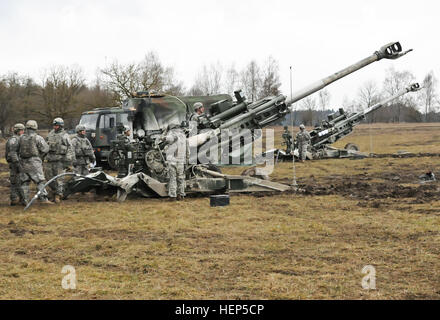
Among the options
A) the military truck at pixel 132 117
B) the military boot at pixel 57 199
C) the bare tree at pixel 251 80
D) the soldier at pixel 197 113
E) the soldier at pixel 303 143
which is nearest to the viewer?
the military boot at pixel 57 199

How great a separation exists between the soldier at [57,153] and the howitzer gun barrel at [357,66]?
526 cm

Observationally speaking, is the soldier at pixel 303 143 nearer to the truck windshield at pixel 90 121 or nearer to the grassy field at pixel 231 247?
the truck windshield at pixel 90 121

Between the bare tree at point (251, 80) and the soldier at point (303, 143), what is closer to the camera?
the soldier at point (303, 143)

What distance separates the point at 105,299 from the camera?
4.79 meters

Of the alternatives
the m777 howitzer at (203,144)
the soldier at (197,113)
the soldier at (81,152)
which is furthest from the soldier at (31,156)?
the soldier at (197,113)

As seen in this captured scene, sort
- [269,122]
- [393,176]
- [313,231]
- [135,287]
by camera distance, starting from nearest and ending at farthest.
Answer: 1. [135,287]
2. [313,231]
3. [269,122]
4. [393,176]

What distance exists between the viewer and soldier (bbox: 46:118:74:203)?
11.3 m

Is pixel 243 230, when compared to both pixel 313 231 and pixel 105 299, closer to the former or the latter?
pixel 313 231

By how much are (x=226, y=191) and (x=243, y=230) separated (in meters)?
3.78

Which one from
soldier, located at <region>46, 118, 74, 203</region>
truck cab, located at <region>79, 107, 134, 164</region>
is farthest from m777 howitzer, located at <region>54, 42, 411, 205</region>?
truck cab, located at <region>79, 107, 134, 164</region>

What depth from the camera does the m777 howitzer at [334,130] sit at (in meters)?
22.2

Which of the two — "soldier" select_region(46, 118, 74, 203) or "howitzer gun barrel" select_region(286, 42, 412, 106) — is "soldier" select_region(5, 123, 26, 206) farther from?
"howitzer gun barrel" select_region(286, 42, 412, 106)

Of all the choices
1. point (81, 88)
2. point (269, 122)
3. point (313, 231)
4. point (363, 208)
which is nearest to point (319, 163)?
point (269, 122)

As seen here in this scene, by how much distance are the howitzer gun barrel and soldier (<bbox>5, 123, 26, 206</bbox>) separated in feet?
20.2
